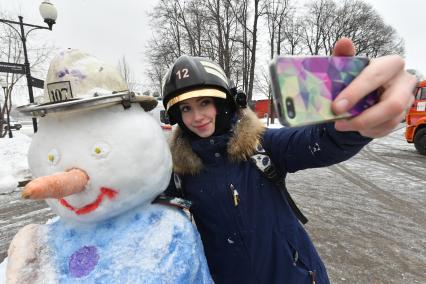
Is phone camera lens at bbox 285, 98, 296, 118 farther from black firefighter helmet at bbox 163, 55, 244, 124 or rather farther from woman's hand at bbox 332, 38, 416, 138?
black firefighter helmet at bbox 163, 55, 244, 124

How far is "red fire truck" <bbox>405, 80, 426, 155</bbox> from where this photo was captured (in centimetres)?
980

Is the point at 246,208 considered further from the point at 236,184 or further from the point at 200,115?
the point at 200,115

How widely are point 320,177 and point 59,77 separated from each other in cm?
671

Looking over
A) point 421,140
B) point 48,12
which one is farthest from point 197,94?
point 421,140

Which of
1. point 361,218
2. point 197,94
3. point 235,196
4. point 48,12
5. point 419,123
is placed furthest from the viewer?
point 419,123

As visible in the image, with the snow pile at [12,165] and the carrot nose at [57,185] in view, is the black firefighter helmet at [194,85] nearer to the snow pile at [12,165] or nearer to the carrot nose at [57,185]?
the carrot nose at [57,185]

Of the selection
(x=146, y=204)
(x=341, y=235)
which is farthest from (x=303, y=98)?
(x=341, y=235)

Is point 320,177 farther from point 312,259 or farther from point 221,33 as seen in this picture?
point 221,33

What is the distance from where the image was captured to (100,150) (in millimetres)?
1204

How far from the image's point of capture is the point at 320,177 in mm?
7066

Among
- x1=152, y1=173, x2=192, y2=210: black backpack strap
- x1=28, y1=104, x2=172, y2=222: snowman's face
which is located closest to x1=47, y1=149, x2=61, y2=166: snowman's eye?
x1=28, y1=104, x2=172, y2=222: snowman's face

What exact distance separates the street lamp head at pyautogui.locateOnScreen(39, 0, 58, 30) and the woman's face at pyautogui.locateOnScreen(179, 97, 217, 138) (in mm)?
7514

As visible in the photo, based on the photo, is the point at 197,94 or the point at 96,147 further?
the point at 197,94

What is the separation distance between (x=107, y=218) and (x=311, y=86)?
1007 millimetres
